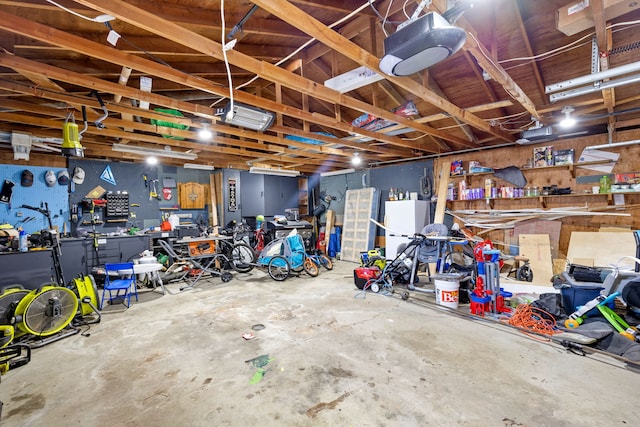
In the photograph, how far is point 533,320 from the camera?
319 centimetres

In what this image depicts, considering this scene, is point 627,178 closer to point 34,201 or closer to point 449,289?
point 449,289

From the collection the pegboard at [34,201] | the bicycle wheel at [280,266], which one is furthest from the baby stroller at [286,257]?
the pegboard at [34,201]

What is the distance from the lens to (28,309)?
2.79m

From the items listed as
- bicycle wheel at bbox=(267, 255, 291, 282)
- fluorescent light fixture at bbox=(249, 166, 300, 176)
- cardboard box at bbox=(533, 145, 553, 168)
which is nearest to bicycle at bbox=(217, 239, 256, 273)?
bicycle wheel at bbox=(267, 255, 291, 282)

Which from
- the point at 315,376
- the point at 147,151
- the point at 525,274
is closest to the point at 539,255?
the point at 525,274

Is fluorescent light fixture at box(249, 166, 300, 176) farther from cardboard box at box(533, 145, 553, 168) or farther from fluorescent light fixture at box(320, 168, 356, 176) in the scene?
cardboard box at box(533, 145, 553, 168)

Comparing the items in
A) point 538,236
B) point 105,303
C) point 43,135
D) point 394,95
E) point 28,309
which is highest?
point 394,95

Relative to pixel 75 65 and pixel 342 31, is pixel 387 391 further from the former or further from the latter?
pixel 75 65

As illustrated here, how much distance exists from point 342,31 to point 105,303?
5011mm

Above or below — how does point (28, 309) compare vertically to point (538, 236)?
below

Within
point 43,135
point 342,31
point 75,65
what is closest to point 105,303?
point 43,135

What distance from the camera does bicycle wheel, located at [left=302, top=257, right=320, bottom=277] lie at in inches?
224

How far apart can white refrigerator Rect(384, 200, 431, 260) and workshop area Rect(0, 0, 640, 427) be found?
5cm

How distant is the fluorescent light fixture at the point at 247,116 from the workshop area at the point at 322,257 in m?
0.03
